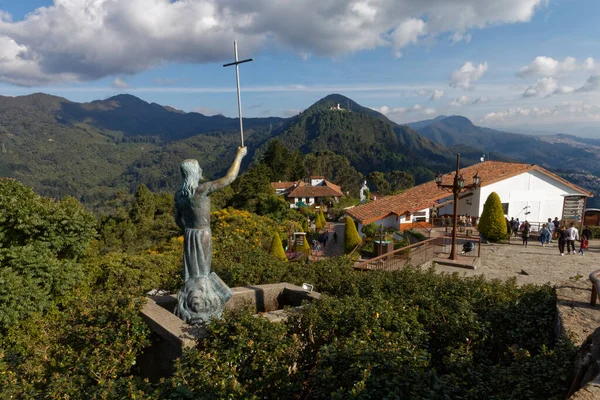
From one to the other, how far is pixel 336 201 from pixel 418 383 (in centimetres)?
4296

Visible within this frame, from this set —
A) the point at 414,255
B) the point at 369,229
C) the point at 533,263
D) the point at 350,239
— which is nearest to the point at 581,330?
the point at 414,255

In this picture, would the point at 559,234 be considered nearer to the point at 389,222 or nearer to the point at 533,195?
the point at 533,195

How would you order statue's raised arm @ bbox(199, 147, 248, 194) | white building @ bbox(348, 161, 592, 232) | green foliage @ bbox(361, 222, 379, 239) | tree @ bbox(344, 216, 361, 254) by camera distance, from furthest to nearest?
green foliage @ bbox(361, 222, 379, 239) → white building @ bbox(348, 161, 592, 232) → tree @ bbox(344, 216, 361, 254) → statue's raised arm @ bbox(199, 147, 248, 194)

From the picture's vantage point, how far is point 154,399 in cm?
327

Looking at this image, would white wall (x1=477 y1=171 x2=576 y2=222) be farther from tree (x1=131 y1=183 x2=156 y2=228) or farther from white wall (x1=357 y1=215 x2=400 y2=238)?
tree (x1=131 y1=183 x2=156 y2=228)

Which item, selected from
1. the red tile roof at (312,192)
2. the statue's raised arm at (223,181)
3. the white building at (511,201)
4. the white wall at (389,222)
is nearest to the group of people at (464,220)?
the white building at (511,201)

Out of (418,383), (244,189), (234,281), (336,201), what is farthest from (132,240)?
(418,383)

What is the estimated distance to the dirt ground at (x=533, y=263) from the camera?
1227cm

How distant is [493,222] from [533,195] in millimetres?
6459

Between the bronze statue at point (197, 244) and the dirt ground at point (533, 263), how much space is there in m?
8.94

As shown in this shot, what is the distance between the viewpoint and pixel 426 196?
76.2ft

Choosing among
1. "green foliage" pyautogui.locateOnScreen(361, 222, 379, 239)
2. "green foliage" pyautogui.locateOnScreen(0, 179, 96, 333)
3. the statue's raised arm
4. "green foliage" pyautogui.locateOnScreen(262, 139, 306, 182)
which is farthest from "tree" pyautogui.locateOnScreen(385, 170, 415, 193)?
the statue's raised arm

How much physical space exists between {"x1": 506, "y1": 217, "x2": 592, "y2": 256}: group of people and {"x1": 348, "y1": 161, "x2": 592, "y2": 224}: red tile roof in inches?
127

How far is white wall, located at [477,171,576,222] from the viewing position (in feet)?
70.9
